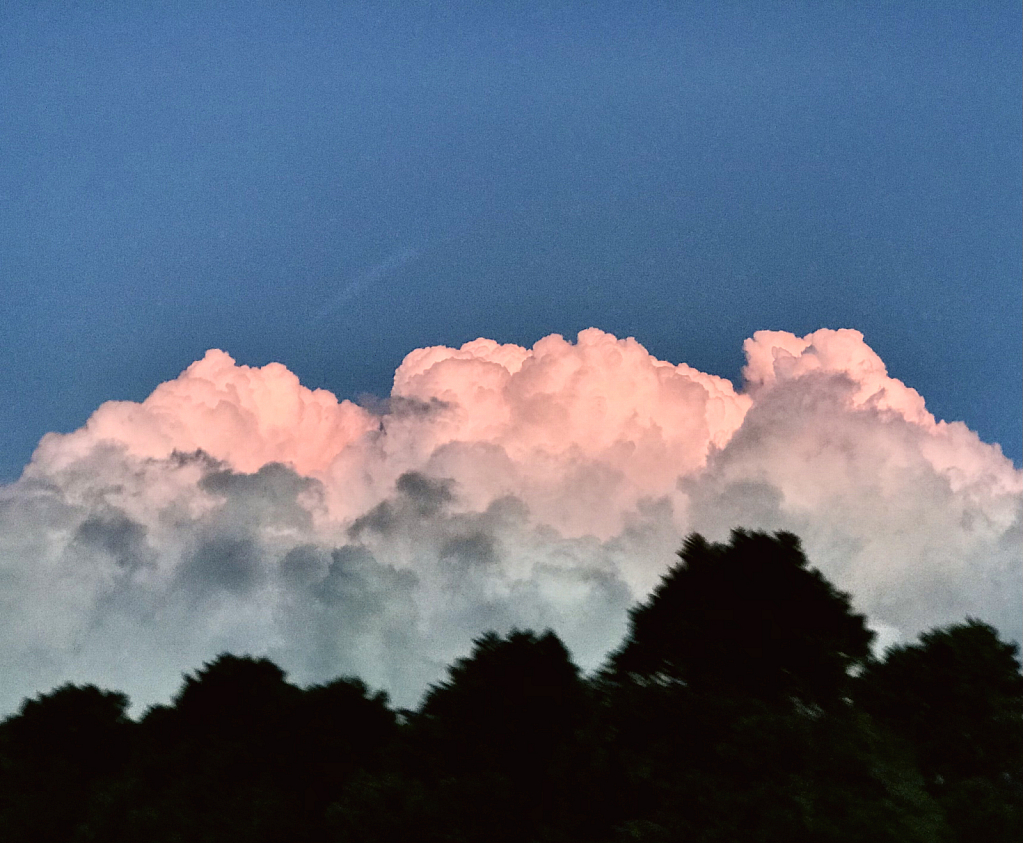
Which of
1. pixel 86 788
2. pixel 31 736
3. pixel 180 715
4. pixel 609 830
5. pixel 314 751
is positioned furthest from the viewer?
pixel 31 736

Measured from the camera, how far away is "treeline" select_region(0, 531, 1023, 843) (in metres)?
25.3

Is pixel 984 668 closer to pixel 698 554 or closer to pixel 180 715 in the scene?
pixel 698 554

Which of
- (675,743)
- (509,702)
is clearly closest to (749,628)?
(675,743)

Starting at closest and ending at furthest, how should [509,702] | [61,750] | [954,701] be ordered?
1. [954,701]
2. [509,702]
3. [61,750]

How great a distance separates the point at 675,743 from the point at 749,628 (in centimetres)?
565

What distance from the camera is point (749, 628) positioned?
33.6m

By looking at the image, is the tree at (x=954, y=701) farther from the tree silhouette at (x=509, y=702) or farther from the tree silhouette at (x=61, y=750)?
the tree silhouette at (x=61, y=750)

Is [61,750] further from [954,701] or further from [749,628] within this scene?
[954,701]

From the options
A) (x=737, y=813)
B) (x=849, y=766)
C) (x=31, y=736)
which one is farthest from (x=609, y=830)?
(x=31, y=736)

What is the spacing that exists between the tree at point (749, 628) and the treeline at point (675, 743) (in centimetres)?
5

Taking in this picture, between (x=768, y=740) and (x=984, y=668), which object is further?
(x=984, y=668)

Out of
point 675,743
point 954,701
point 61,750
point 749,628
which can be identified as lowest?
point 675,743

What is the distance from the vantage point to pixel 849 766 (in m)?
24.7

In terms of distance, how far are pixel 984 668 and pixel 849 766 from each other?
10455 mm
